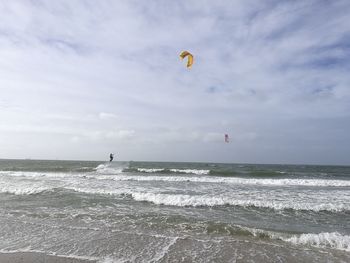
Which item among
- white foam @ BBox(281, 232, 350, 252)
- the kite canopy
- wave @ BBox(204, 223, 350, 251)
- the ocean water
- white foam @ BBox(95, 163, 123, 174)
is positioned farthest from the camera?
white foam @ BBox(95, 163, 123, 174)

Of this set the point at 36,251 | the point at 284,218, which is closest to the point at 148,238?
the point at 36,251

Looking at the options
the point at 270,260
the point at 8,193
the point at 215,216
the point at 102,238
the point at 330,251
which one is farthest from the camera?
the point at 8,193

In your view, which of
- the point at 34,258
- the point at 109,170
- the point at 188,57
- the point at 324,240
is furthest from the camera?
the point at 109,170

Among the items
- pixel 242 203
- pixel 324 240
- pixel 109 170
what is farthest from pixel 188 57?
pixel 109 170

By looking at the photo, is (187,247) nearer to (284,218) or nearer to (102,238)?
(102,238)

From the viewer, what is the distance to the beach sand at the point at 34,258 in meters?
6.05

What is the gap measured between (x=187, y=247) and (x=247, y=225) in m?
2.92

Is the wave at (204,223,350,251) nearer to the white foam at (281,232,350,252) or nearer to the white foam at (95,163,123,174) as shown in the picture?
the white foam at (281,232,350,252)

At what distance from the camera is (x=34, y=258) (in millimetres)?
6203

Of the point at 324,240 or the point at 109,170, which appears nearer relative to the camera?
the point at 324,240

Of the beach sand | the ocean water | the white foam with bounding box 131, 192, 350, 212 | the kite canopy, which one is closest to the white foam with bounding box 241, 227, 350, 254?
the ocean water

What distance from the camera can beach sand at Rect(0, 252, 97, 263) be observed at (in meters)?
6.05

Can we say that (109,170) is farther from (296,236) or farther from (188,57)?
(296,236)

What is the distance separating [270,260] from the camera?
6309 millimetres
